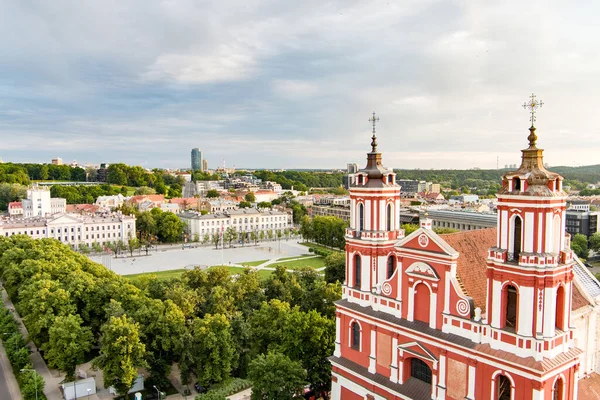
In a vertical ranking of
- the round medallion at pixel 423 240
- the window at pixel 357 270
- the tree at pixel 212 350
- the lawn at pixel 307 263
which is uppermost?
the round medallion at pixel 423 240

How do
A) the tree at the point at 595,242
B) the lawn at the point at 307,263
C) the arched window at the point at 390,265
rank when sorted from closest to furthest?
1. the arched window at the point at 390,265
2. the tree at the point at 595,242
3. the lawn at the point at 307,263

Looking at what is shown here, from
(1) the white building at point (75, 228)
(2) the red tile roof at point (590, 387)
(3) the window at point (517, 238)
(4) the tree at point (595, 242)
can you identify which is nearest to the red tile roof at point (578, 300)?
(2) the red tile roof at point (590, 387)

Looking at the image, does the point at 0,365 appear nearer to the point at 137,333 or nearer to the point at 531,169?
the point at 137,333

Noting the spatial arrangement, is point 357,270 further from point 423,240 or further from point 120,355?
point 120,355

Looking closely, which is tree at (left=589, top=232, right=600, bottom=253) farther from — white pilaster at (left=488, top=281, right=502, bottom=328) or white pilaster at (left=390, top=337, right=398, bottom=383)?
white pilaster at (left=488, top=281, right=502, bottom=328)

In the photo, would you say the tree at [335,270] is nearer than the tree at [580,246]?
Yes

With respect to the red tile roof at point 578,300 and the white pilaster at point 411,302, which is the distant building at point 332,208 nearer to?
the red tile roof at point 578,300

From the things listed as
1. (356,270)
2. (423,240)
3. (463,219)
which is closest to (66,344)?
(356,270)
